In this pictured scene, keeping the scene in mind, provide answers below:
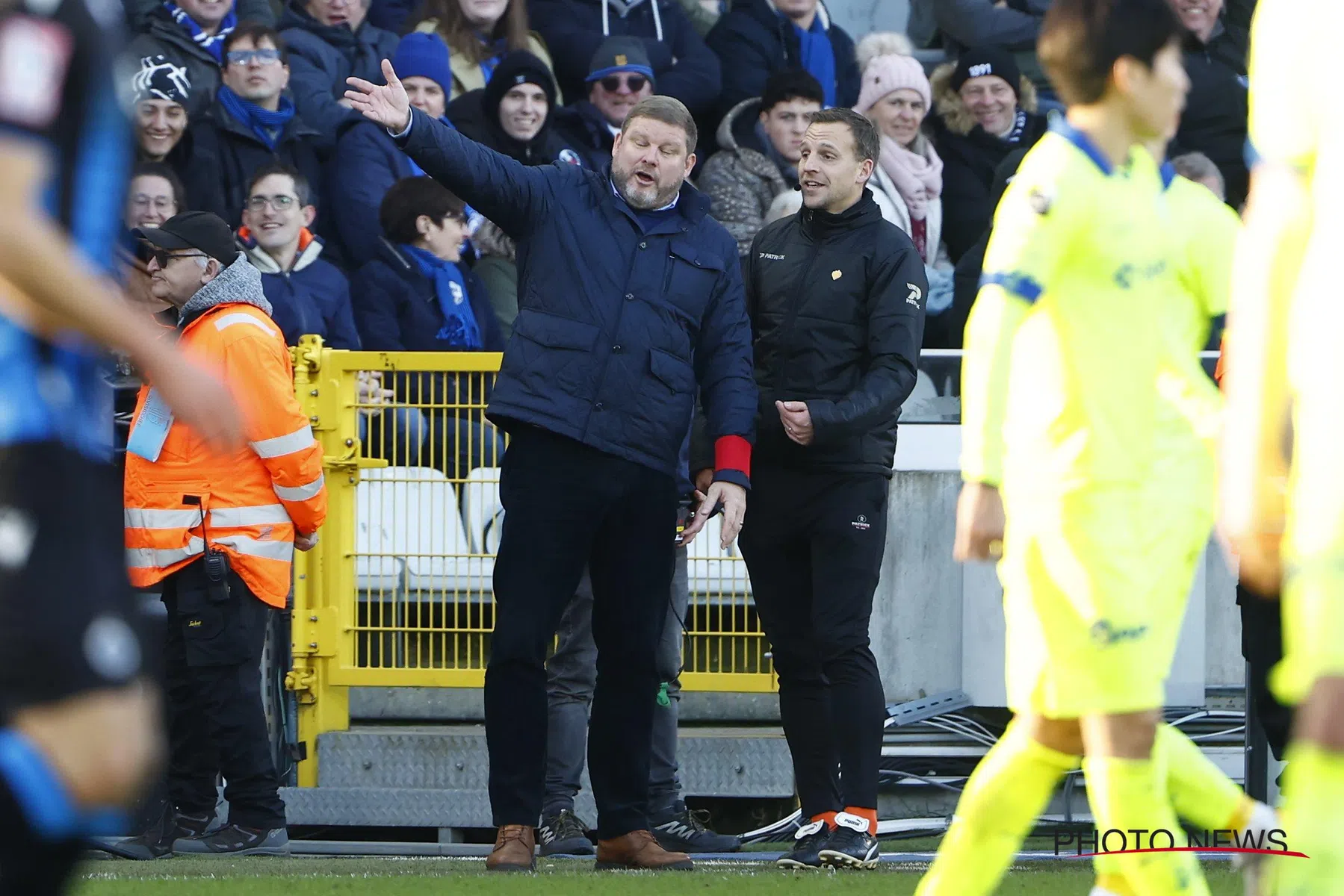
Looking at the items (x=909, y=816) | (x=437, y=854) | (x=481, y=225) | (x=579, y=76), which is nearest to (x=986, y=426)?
(x=437, y=854)

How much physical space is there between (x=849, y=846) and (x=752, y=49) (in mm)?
5676

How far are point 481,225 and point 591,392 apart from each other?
3.71 m

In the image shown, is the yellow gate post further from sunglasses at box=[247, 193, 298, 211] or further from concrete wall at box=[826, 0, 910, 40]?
concrete wall at box=[826, 0, 910, 40]

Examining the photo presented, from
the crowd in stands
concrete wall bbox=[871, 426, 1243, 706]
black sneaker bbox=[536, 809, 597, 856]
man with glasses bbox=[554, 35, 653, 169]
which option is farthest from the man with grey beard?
man with glasses bbox=[554, 35, 653, 169]

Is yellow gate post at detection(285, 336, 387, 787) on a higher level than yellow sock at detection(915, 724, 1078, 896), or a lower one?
higher

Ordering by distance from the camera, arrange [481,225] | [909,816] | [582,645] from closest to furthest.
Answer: [582,645] → [909,816] → [481,225]

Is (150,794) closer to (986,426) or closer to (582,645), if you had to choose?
(582,645)

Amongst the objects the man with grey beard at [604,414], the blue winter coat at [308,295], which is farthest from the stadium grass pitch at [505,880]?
the blue winter coat at [308,295]

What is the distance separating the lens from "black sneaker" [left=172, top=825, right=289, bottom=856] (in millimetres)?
7238

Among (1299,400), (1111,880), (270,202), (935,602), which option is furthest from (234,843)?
(1299,400)

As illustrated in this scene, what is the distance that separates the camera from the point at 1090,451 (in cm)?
423

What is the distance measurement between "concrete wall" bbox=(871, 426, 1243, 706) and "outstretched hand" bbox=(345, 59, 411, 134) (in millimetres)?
3309

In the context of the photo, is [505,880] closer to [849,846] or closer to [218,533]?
[849,846]

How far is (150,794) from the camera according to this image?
762 cm
